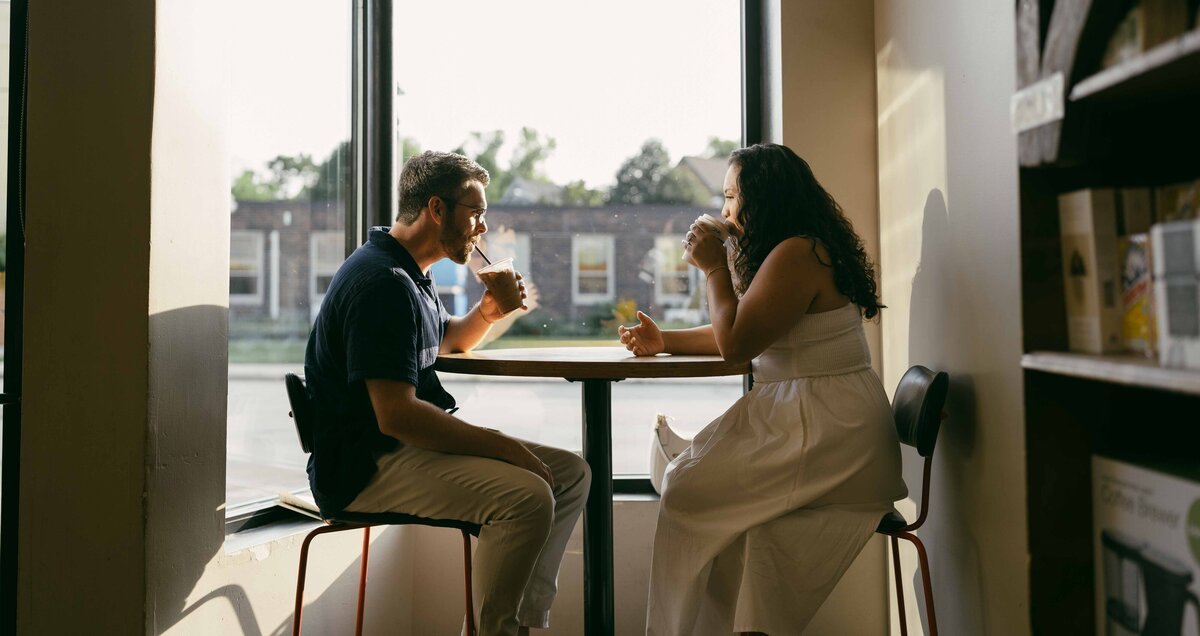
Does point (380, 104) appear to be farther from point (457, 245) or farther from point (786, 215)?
point (786, 215)

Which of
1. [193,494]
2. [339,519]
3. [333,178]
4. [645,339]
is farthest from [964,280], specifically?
[333,178]

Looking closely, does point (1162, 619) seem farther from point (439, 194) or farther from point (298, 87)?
point (298, 87)

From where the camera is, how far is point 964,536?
2.01 metres

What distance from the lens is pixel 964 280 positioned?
195 centimetres

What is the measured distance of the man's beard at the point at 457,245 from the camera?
230 centimetres

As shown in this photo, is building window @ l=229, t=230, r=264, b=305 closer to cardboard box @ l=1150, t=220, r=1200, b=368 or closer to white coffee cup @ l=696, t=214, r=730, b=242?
white coffee cup @ l=696, t=214, r=730, b=242

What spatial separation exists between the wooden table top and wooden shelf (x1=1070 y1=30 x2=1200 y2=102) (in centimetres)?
102

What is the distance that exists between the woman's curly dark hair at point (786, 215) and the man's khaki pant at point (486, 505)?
0.85m

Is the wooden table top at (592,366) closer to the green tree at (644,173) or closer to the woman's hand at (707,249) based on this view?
the woman's hand at (707,249)

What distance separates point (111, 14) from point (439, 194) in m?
0.85

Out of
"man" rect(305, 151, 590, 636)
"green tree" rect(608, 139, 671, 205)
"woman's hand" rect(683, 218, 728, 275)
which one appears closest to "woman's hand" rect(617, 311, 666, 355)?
"woman's hand" rect(683, 218, 728, 275)

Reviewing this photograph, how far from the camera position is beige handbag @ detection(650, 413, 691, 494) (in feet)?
8.56

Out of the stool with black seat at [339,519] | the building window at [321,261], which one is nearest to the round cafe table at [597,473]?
the stool with black seat at [339,519]

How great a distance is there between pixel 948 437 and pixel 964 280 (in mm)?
429
